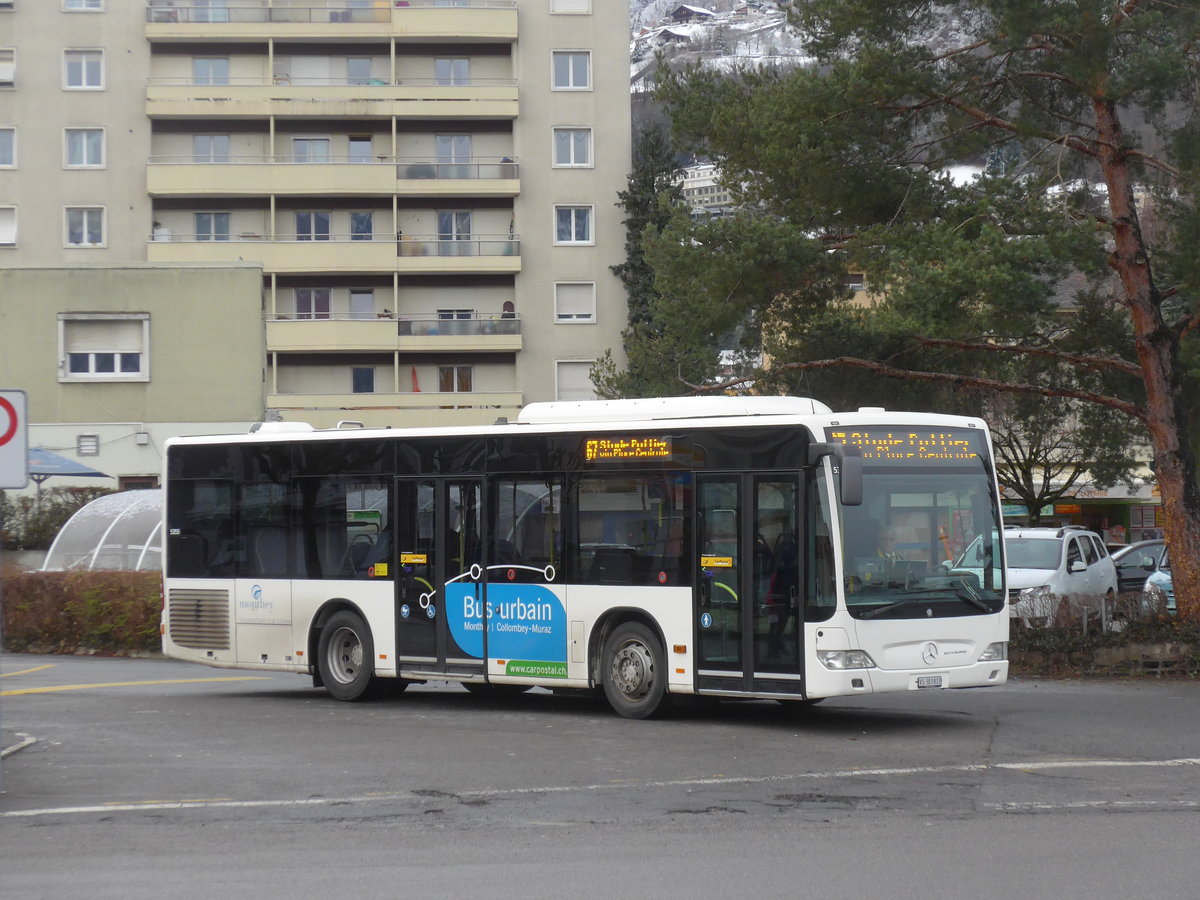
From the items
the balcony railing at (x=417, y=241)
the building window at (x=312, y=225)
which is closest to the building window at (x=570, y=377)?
the balcony railing at (x=417, y=241)

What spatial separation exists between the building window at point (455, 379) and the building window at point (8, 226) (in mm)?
16570

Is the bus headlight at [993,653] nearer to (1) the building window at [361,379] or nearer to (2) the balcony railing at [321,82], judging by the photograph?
(1) the building window at [361,379]

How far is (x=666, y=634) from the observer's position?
46.6ft

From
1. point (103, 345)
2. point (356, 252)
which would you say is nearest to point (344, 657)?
point (103, 345)

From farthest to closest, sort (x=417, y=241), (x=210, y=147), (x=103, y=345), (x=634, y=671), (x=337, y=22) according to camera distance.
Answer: (x=337, y=22) < (x=210, y=147) < (x=417, y=241) < (x=103, y=345) < (x=634, y=671)

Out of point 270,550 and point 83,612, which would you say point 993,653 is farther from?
point 83,612

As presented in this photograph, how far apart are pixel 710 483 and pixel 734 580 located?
3.01 ft

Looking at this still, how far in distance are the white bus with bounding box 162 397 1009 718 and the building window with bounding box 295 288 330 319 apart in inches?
1676

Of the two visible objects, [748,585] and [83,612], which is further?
[83,612]

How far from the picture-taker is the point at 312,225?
5991 centimetres

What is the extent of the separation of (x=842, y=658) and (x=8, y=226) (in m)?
52.9

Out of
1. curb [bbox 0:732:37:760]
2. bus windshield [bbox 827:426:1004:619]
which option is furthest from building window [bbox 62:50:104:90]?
bus windshield [bbox 827:426:1004:619]

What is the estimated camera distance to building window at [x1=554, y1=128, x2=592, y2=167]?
6019cm

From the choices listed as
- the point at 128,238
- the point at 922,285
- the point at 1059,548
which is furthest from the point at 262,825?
the point at 128,238
